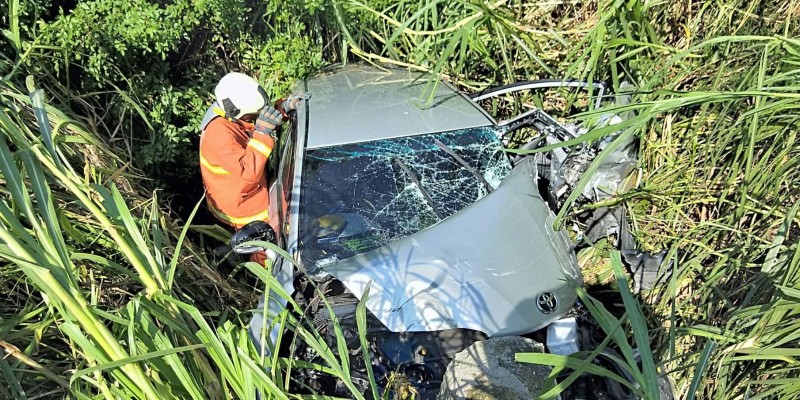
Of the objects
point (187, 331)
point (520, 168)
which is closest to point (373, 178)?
point (520, 168)

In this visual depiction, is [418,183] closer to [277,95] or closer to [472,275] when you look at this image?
[472,275]

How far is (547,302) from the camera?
223cm

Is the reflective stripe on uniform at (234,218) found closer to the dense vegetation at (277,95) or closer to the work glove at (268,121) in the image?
the dense vegetation at (277,95)

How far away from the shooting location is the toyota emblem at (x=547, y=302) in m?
2.22

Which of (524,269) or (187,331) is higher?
(187,331)

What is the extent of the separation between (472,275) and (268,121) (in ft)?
5.42

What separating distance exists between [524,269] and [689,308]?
1.01 meters

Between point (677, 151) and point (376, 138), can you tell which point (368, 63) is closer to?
point (376, 138)

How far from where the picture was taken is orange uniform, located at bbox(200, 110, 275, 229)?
3.19 m

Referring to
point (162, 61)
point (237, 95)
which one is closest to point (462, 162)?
point (237, 95)

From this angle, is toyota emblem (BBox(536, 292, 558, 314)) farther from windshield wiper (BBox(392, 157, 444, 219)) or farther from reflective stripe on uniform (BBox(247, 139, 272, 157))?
reflective stripe on uniform (BBox(247, 139, 272, 157))

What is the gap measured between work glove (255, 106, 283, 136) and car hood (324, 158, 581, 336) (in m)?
1.26

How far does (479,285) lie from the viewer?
223 centimetres

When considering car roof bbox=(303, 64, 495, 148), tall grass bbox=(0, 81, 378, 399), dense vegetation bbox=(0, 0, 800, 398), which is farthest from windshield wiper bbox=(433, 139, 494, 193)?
tall grass bbox=(0, 81, 378, 399)
